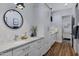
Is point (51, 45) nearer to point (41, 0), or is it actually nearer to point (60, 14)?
point (60, 14)

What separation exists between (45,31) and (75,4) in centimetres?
58

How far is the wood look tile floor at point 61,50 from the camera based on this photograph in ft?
→ 4.91

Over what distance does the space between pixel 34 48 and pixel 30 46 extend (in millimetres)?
69

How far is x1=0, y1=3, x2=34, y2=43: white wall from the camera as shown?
153cm

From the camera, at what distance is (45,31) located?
163 cm

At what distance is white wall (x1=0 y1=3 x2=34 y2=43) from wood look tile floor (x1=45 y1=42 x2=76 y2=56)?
472 mm

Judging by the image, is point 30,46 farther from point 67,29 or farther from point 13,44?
point 67,29

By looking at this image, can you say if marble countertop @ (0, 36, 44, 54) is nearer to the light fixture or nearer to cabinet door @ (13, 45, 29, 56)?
cabinet door @ (13, 45, 29, 56)

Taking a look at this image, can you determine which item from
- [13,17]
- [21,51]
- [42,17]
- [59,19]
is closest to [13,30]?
[13,17]

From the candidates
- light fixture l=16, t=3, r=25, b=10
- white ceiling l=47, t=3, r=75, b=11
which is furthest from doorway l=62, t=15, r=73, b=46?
light fixture l=16, t=3, r=25, b=10

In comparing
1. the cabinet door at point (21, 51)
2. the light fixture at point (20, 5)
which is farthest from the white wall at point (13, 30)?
the cabinet door at point (21, 51)

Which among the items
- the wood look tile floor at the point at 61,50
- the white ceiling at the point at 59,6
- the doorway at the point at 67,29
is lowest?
the wood look tile floor at the point at 61,50

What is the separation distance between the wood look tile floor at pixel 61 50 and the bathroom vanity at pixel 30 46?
65mm

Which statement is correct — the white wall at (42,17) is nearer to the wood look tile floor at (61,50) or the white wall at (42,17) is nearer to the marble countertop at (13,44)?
the marble countertop at (13,44)
